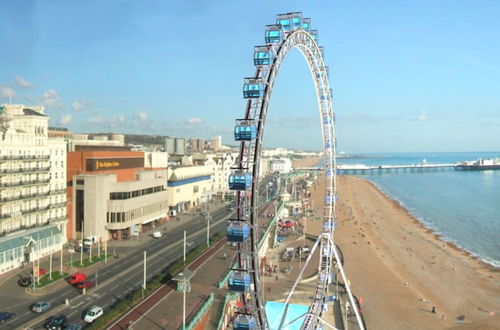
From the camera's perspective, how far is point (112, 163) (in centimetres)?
7194

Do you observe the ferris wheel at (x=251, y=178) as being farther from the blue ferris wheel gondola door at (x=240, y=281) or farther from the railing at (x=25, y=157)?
the railing at (x=25, y=157)

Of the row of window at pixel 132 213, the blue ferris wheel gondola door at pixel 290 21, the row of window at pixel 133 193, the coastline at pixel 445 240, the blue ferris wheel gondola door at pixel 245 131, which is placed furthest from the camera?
the coastline at pixel 445 240

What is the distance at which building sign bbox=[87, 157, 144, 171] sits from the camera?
6644 centimetres

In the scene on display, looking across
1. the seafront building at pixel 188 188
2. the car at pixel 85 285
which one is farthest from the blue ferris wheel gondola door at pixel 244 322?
the seafront building at pixel 188 188

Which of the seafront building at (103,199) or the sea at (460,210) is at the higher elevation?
the seafront building at (103,199)

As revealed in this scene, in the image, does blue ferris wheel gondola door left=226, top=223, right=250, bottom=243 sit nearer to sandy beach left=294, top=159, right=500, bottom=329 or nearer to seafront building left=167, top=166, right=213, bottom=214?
sandy beach left=294, top=159, right=500, bottom=329

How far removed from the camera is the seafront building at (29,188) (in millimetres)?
50688

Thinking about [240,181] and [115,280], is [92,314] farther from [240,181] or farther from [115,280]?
[240,181]

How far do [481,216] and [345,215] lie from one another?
33.2 metres

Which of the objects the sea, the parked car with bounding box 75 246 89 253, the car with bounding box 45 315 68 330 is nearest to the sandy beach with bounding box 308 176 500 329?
the sea

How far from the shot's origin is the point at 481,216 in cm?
11112

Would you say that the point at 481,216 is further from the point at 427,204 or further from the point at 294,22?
the point at 294,22

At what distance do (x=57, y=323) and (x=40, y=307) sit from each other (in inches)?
195

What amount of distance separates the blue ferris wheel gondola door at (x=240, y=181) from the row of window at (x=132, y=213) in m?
45.0
